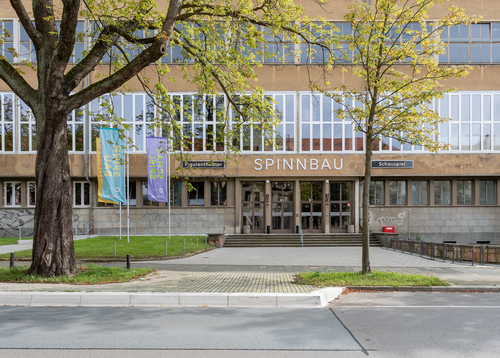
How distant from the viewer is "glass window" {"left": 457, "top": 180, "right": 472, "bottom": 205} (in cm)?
2709

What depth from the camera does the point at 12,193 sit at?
2708 cm

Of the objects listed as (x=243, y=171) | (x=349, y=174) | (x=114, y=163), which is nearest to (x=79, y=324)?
(x=114, y=163)

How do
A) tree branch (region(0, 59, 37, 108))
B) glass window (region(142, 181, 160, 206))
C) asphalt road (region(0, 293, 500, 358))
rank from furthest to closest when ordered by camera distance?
glass window (region(142, 181, 160, 206)) → tree branch (region(0, 59, 37, 108)) → asphalt road (region(0, 293, 500, 358))

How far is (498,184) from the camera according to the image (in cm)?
2675

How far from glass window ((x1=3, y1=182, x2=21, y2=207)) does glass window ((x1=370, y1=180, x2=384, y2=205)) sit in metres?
25.9

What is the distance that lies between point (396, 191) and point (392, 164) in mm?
2347

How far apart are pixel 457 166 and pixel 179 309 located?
25161mm

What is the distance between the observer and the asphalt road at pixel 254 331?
15.8 ft

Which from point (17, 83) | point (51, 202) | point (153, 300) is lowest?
point (153, 300)

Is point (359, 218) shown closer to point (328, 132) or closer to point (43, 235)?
point (328, 132)

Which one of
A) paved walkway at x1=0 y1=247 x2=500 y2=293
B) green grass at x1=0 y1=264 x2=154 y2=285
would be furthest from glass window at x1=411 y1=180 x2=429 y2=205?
green grass at x1=0 y1=264 x2=154 y2=285

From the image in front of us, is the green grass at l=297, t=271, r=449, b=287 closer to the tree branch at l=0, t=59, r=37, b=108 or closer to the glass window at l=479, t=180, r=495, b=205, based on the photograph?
the tree branch at l=0, t=59, r=37, b=108

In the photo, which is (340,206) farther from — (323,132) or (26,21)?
(26,21)

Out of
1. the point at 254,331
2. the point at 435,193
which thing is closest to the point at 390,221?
the point at 435,193
